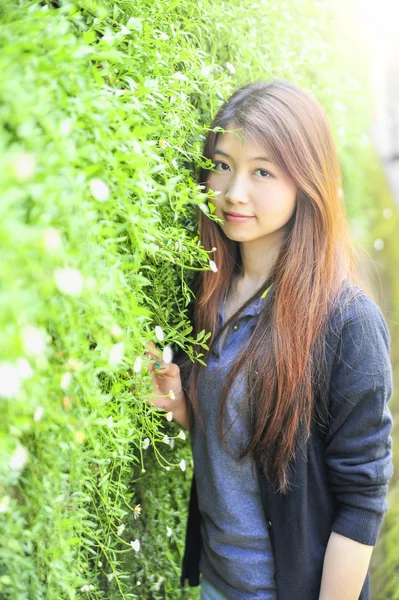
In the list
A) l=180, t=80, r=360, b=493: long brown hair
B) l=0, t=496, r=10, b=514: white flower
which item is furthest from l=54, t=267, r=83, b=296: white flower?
l=180, t=80, r=360, b=493: long brown hair

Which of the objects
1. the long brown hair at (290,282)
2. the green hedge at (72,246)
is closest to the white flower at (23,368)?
the green hedge at (72,246)

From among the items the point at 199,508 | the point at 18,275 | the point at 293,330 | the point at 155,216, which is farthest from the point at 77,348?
the point at 199,508

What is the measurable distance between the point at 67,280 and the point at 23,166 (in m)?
0.12

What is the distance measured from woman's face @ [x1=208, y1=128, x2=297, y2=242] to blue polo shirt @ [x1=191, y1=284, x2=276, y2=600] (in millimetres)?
183

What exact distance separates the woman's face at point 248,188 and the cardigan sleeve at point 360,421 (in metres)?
0.27

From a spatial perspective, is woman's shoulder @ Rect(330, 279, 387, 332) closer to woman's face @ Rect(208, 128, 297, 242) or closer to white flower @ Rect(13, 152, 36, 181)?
woman's face @ Rect(208, 128, 297, 242)

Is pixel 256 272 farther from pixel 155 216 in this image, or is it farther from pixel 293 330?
pixel 155 216

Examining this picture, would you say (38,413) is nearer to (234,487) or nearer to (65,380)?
(65,380)

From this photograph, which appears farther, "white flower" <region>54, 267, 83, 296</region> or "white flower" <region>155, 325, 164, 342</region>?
"white flower" <region>155, 325, 164, 342</region>

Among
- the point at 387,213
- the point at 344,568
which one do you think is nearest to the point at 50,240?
the point at 344,568

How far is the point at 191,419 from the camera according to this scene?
4.91 feet

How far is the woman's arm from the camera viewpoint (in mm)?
1320

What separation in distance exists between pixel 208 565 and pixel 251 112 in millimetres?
1078

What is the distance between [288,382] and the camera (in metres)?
1.30
